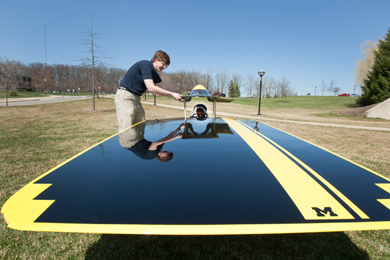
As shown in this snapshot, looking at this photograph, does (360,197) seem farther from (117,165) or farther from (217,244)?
(117,165)

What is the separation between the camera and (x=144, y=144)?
1844 mm

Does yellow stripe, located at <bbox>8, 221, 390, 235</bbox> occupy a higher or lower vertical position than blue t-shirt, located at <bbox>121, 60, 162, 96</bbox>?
lower

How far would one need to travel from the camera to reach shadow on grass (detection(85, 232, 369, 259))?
1.72m

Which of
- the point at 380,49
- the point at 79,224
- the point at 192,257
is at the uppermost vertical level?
the point at 380,49

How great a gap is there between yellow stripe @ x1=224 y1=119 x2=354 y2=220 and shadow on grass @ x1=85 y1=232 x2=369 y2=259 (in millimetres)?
831

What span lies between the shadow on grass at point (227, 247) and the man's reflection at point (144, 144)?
84 centimetres

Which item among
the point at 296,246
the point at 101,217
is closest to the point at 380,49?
the point at 296,246

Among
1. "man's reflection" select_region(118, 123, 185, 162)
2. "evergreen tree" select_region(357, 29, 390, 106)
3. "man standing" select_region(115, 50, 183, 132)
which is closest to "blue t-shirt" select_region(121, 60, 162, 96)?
"man standing" select_region(115, 50, 183, 132)

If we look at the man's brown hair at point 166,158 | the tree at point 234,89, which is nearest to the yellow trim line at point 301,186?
the man's brown hair at point 166,158

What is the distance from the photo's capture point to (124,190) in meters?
1.10

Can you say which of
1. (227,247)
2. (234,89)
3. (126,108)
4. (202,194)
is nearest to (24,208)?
(202,194)

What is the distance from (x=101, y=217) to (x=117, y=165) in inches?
22.0

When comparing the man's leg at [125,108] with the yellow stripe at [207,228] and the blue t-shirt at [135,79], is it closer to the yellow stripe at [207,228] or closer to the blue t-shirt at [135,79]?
the blue t-shirt at [135,79]

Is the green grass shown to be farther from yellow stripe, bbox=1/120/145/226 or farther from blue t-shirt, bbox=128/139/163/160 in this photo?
yellow stripe, bbox=1/120/145/226
